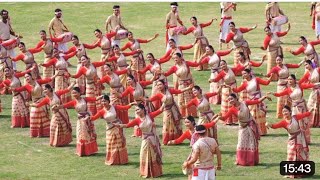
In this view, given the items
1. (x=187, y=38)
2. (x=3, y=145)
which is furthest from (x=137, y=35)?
(x=3, y=145)

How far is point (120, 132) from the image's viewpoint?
26.8 meters

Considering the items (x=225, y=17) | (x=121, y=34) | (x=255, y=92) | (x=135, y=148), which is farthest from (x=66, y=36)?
(x=255, y=92)

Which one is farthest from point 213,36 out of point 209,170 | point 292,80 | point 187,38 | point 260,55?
point 209,170

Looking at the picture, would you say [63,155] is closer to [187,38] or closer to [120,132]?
[120,132]

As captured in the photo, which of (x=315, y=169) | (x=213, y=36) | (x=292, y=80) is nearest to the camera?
(x=315, y=169)

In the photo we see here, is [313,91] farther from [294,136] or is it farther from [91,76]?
[91,76]

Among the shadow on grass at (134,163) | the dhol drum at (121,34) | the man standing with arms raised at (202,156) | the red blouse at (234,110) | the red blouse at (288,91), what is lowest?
the shadow on grass at (134,163)

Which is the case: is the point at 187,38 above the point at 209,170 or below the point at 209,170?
above

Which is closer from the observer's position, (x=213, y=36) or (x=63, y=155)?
(x=63, y=155)

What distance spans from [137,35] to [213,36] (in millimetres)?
3013

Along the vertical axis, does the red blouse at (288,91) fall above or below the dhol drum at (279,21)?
below

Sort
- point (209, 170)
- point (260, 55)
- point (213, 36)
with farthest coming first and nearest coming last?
point (213, 36) < point (260, 55) < point (209, 170)

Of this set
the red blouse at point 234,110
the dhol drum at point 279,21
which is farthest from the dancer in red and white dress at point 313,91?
the dhol drum at point 279,21

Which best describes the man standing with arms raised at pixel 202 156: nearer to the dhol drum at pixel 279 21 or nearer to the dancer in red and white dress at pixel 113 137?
the dancer in red and white dress at pixel 113 137
